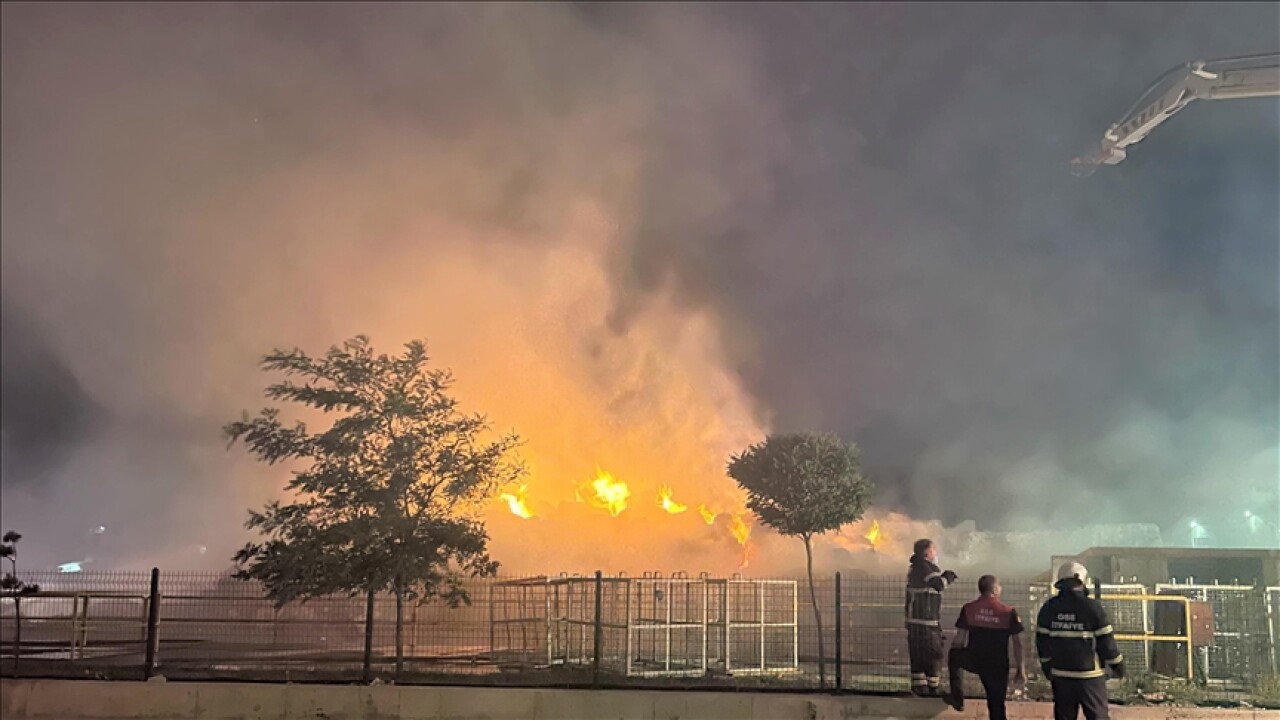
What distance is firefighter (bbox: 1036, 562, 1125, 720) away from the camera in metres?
8.41

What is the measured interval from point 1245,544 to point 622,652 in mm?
34097

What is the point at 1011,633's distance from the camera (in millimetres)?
9617

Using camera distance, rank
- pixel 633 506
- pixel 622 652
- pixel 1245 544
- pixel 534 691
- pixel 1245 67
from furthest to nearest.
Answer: pixel 633 506 < pixel 1245 544 < pixel 1245 67 < pixel 622 652 < pixel 534 691

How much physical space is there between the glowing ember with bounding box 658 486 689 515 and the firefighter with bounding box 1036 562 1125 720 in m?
35.6

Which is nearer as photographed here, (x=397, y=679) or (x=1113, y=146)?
(x=397, y=679)

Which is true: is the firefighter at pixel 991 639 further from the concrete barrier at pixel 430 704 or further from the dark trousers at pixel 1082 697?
the concrete barrier at pixel 430 704

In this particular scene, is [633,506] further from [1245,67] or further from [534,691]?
[534,691]

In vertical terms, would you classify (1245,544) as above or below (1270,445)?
below

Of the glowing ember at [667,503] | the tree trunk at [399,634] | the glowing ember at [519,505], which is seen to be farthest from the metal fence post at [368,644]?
the glowing ember at [667,503]

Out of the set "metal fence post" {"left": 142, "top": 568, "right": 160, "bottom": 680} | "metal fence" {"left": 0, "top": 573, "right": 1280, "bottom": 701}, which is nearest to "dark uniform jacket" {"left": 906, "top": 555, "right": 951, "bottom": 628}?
"metal fence" {"left": 0, "top": 573, "right": 1280, "bottom": 701}

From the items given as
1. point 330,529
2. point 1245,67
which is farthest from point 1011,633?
point 1245,67

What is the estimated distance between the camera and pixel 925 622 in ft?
36.5

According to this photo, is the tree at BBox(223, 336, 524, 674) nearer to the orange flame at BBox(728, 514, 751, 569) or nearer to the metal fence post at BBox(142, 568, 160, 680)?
the metal fence post at BBox(142, 568, 160, 680)

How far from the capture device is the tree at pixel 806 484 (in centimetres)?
1827
